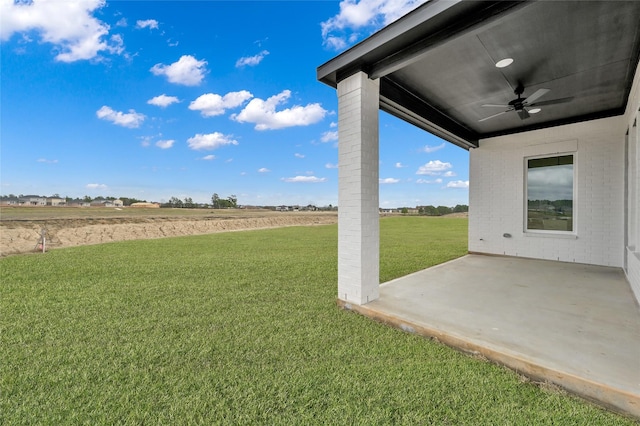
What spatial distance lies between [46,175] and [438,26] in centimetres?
4259

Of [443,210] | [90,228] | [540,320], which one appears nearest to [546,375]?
[540,320]

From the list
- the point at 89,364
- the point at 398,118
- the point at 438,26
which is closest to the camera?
the point at 89,364

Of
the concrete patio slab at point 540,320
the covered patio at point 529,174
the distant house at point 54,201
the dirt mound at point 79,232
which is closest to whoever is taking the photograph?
the concrete patio slab at point 540,320

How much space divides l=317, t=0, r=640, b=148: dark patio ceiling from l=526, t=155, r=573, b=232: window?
3.93 ft

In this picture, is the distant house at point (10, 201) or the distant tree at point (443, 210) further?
the distant house at point (10, 201)

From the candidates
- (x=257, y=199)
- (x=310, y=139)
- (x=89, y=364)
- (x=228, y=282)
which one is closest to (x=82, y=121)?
(x=257, y=199)

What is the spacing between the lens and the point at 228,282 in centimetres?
439

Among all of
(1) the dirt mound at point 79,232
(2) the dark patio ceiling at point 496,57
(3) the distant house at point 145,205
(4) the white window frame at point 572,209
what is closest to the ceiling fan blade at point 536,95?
(2) the dark patio ceiling at point 496,57

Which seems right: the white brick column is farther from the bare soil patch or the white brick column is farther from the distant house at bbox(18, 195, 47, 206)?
the distant house at bbox(18, 195, 47, 206)

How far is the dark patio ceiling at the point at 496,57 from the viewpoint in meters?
2.41

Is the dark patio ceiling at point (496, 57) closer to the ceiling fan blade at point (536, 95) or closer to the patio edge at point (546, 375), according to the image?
the ceiling fan blade at point (536, 95)

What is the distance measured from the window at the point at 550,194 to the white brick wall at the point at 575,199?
0.52 feet

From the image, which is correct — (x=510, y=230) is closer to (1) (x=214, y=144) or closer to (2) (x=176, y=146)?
(1) (x=214, y=144)

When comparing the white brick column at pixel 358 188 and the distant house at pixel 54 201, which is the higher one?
the distant house at pixel 54 201
